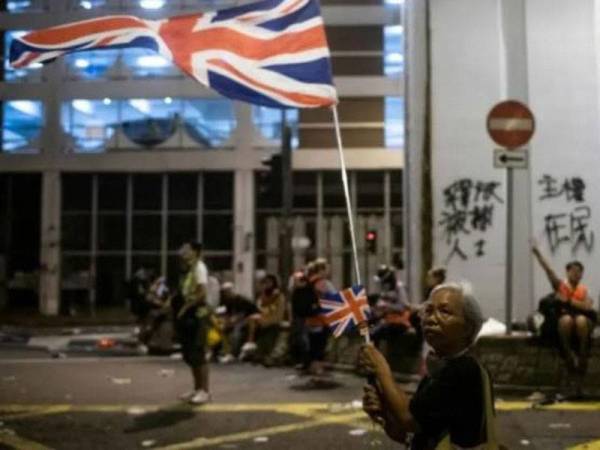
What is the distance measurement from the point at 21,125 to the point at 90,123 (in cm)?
225

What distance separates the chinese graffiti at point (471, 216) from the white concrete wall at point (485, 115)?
0.01 meters

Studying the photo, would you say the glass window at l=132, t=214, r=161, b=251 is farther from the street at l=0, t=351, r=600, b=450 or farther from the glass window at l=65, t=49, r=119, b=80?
the street at l=0, t=351, r=600, b=450

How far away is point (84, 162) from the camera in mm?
27297

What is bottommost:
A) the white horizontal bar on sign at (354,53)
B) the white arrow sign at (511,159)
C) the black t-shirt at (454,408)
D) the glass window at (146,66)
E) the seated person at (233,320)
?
the seated person at (233,320)

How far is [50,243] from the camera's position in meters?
27.5

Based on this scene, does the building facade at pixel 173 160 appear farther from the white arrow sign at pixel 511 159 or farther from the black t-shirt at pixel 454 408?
the black t-shirt at pixel 454 408

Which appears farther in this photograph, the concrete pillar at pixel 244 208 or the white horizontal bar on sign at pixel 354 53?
the white horizontal bar on sign at pixel 354 53

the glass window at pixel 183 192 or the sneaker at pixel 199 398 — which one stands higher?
the glass window at pixel 183 192

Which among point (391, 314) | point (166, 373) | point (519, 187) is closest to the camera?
point (391, 314)

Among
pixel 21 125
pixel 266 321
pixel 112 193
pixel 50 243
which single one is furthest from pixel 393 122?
pixel 266 321

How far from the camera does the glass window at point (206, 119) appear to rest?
1077 inches

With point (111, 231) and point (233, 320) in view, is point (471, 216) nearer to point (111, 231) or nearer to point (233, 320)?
point (233, 320)

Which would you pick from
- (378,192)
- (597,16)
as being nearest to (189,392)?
(597,16)

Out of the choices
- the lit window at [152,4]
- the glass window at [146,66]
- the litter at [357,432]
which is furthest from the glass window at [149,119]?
the litter at [357,432]
